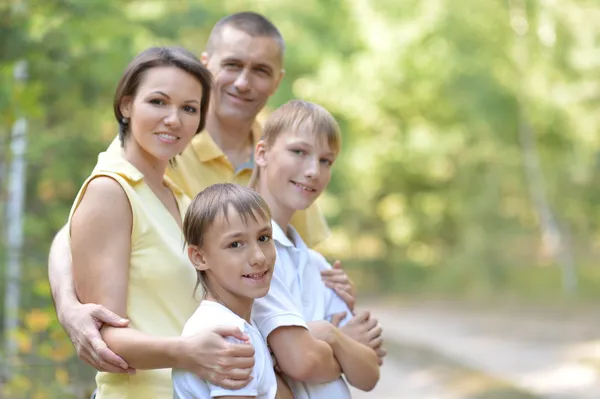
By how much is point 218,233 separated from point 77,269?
363 millimetres

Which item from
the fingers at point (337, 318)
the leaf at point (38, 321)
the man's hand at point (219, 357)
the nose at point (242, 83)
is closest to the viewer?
the man's hand at point (219, 357)

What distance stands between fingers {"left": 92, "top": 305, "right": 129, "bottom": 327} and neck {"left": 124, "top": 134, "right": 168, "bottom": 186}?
0.38 m

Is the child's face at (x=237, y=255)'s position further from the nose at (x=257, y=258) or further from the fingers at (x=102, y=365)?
the fingers at (x=102, y=365)

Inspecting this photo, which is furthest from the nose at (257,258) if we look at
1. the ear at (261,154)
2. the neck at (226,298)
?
the ear at (261,154)

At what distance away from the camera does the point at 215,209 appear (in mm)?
2209

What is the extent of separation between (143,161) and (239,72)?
80cm

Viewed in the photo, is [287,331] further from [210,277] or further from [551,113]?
[551,113]

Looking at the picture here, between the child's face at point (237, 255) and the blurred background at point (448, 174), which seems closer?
the child's face at point (237, 255)

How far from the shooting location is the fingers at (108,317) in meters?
2.21

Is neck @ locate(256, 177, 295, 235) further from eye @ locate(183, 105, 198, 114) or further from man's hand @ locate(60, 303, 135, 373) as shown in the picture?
man's hand @ locate(60, 303, 135, 373)

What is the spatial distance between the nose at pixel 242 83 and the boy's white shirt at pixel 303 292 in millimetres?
630

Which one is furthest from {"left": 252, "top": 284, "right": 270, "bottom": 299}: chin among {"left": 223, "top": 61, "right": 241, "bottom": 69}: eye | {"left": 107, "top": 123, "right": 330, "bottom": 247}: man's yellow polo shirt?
{"left": 223, "top": 61, "right": 241, "bottom": 69}: eye

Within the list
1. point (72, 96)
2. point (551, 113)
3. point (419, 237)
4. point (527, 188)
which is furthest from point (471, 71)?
point (72, 96)

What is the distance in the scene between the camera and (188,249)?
2.25 m
